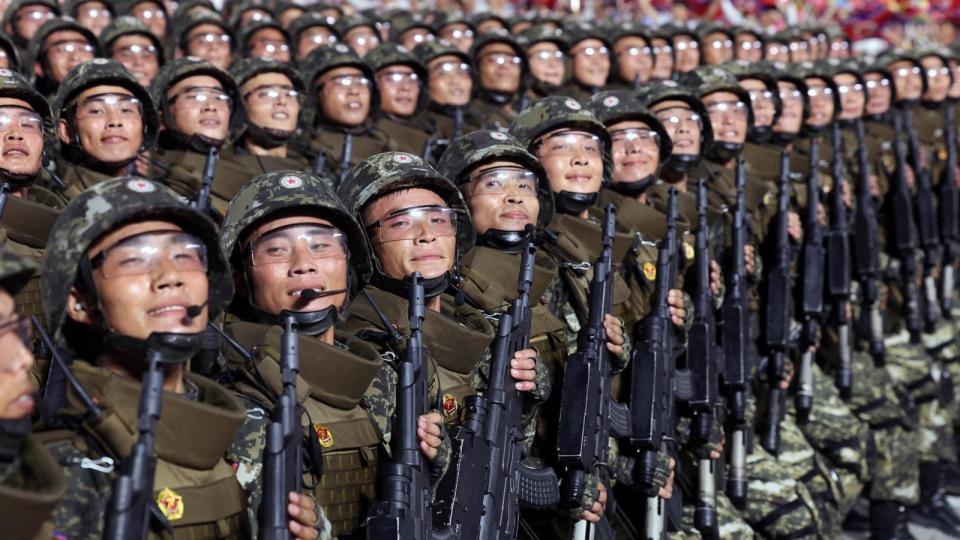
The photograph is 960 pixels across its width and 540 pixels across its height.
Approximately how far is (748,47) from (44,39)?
8.86m

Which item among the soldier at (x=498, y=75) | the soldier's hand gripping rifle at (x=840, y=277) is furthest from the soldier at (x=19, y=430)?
the soldier at (x=498, y=75)

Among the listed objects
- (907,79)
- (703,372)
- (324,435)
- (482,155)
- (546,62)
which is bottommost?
(324,435)

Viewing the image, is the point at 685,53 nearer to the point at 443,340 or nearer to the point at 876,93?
the point at 876,93

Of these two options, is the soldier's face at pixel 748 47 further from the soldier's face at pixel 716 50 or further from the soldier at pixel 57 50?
the soldier at pixel 57 50

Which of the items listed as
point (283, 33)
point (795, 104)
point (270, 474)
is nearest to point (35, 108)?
point (270, 474)

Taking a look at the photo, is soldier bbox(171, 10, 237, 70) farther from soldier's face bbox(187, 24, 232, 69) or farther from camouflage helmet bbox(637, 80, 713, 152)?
camouflage helmet bbox(637, 80, 713, 152)

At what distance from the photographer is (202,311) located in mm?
4781

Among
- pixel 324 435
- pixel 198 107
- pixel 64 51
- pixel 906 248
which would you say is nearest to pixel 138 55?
pixel 64 51

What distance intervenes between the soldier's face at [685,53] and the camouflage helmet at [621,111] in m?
6.28

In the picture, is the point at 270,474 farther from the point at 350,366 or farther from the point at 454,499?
the point at 454,499

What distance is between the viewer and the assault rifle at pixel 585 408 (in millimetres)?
6980

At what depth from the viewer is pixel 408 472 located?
5.28 m

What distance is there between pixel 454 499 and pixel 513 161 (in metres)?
2.48

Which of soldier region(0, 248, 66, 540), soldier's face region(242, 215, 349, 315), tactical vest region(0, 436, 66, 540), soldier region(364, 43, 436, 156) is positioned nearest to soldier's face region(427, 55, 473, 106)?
soldier region(364, 43, 436, 156)
